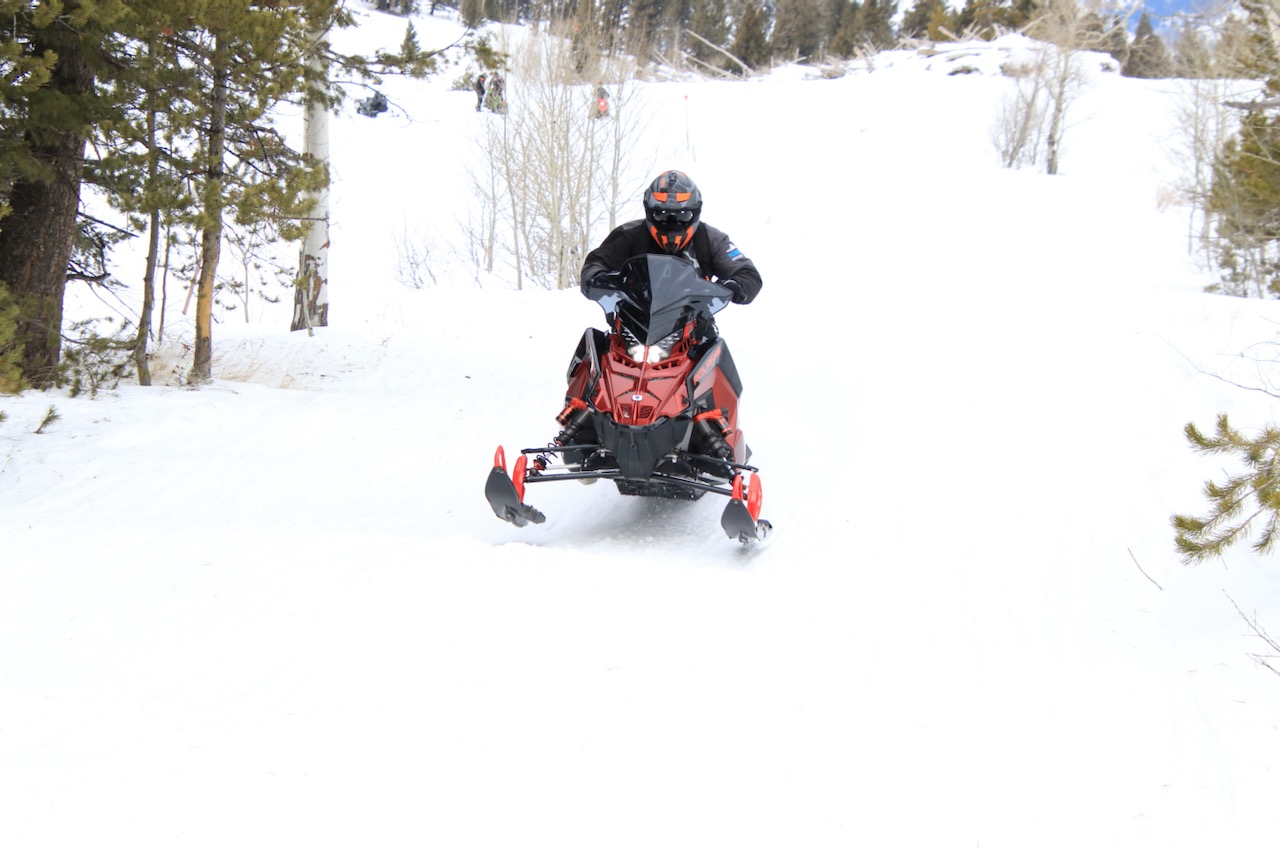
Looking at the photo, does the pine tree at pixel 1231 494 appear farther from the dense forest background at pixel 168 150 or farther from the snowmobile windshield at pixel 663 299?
the dense forest background at pixel 168 150

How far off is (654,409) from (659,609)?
4.26 ft

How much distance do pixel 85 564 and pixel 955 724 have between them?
4.29 m

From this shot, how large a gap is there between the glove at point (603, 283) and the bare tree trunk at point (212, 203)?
3346mm

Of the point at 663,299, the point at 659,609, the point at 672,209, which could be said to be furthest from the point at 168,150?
the point at 659,609

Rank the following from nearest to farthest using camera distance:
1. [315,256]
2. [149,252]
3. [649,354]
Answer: [649,354], [149,252], [315,256]

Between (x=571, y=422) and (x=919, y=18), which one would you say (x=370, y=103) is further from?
(x=919, y=18)

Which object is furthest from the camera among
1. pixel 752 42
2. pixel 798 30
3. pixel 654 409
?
pixel 798 30

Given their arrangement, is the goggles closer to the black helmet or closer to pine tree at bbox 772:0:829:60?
the black helmet

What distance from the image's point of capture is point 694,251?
6273 mm

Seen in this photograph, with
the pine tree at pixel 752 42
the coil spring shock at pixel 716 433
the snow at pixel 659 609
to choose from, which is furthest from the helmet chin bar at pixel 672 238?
the pine tree at pixel 752 42

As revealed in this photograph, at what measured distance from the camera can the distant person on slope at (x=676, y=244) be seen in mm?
5832

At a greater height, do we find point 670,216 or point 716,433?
point 670,216

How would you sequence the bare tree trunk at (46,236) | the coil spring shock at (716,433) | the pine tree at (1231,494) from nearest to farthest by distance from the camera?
the pine tree at (1231,494) < the coil spring shock at (716,433) < the bare tree trunk at (46,236)

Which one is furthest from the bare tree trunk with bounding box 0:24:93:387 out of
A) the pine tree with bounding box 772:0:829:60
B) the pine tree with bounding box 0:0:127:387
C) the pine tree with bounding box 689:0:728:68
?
the pine tree with bounding box 772:0:829:60
